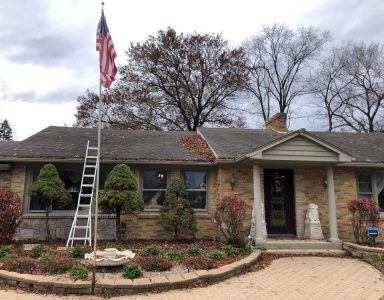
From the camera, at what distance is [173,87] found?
89.5 ft

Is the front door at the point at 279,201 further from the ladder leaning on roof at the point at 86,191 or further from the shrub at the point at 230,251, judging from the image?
the ladder leaning on roof at the point at 86,191

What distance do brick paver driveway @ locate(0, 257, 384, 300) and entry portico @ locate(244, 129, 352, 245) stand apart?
2.05 meters

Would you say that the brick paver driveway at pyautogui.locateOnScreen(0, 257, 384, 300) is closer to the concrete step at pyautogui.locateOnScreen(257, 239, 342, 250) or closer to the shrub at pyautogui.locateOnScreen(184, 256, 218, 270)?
the shrub at pyautogui.locateOnScreen(184, 256, 218, 270)

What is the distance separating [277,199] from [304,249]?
7.28ft

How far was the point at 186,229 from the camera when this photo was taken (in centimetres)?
1114

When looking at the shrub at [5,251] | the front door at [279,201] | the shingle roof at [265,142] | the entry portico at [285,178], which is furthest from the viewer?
the shingle roof at [265,142]

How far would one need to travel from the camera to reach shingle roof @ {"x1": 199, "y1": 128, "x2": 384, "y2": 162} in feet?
40.3

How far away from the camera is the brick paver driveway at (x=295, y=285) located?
236 inches

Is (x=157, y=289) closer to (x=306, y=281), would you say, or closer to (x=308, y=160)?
(x=306, y=281)

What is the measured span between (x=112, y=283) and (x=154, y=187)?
601 centimetres

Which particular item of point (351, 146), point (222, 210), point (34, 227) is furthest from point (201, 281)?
point (351, 146)

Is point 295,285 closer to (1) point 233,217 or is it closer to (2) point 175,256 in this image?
(2) point 175,256

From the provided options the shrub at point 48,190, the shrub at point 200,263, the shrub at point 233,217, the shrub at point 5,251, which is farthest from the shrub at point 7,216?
the shrub at point 233,217

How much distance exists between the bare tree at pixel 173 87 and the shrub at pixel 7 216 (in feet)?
55.1
